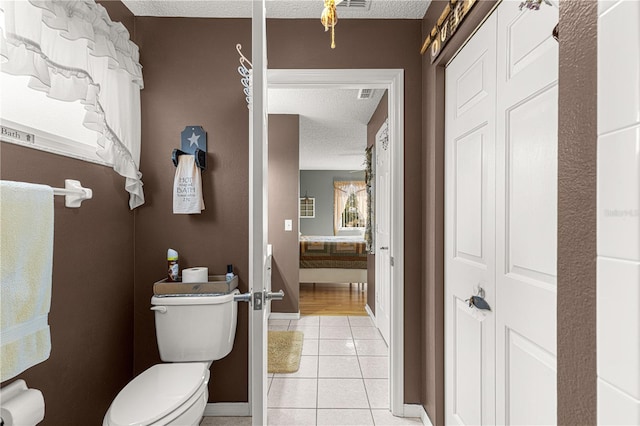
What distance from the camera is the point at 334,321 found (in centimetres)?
413

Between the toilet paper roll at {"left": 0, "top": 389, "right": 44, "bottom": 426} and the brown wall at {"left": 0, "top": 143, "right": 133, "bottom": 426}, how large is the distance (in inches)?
8.2

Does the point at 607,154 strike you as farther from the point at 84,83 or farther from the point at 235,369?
the point at 235,369

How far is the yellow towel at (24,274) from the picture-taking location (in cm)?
104

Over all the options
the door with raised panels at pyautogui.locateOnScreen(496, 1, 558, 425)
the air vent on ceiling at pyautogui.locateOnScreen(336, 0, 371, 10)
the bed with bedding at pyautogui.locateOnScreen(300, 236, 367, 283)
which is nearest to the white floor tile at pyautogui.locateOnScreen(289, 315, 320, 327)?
the bed with bedding at pyautogui.locateOnScreen(300, 236, 367, 283)

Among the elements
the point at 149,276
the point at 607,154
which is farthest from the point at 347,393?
the point at 607,154

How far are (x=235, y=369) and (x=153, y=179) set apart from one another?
4.09 feet

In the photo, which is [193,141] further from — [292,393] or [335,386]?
[335,386]

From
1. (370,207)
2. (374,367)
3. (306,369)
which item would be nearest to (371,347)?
(374,367)

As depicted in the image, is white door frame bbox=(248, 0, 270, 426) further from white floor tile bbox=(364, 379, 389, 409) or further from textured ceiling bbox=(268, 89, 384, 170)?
textured ceiling bbox=(268, 89, 384, 170)

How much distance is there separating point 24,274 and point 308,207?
827 centimetres

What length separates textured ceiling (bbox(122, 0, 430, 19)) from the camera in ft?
6.43

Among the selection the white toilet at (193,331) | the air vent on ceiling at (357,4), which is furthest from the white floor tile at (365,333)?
the air vent on ceiling at (357,4)

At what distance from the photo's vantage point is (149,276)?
213 cm

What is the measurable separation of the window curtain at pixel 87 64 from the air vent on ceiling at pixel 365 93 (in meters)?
1.96
